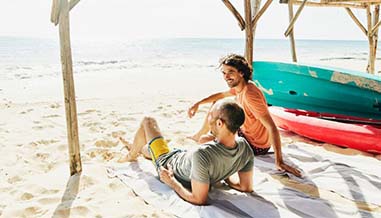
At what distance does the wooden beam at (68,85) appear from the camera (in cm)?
255

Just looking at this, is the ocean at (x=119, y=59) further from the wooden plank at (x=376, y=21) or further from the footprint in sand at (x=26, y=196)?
the footprint in sand at (x=26, y=196)

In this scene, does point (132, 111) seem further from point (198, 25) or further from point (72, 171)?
point (198, 25)

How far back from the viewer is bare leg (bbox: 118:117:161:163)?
106 inches

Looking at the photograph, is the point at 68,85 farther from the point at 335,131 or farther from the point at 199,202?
the point at 335,131

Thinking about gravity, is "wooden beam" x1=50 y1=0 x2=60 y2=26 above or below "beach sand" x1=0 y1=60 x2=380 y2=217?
above

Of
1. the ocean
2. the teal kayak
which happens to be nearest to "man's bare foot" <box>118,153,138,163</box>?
the teal kayak

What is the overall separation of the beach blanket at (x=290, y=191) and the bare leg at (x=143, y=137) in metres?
0.10

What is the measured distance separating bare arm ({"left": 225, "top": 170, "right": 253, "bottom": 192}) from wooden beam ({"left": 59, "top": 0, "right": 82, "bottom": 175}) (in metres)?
1.30

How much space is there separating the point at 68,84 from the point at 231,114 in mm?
1451

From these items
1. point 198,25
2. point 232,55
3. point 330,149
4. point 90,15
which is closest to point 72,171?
point 232,55

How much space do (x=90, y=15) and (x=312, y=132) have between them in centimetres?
4496

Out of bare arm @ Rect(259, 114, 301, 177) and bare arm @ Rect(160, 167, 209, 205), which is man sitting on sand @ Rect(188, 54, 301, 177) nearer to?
bare arm @ Rect(259, 114, 301, 177)

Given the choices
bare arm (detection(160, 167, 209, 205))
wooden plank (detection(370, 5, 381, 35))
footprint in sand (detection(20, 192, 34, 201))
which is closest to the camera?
bare arm (detection(160, 167, 209, 205))

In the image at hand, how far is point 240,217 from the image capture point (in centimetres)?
206
